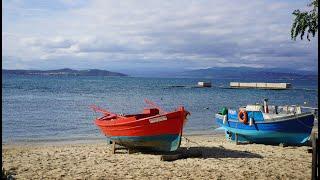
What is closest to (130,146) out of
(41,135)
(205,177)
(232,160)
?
(232,160)

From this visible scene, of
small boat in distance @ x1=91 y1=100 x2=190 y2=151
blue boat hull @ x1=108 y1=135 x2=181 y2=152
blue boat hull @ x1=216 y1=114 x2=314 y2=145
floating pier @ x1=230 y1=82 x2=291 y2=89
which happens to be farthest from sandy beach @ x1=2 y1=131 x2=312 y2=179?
floating pier @ x1=230 y1=82 x2=291 y2=89

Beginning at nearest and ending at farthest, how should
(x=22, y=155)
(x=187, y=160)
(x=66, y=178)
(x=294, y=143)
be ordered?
1. (x=66, y=178)
2. (x=187, y=160)
3. (x=22, y=155)
4. (x=294, y=143)

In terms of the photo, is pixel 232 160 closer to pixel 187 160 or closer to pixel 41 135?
pixel 187 160

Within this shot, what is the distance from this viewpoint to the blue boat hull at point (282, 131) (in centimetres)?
1727

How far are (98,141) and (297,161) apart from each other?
995 cm

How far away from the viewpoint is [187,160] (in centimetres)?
1405

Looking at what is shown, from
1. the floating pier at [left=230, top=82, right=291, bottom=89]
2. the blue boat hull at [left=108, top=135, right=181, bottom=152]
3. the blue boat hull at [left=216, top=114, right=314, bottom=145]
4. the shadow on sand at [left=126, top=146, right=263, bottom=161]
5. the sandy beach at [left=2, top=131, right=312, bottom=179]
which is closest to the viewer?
the sandy beach at [left=2, top=131, right=312, bottom=179]

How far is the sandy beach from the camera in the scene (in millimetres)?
11938

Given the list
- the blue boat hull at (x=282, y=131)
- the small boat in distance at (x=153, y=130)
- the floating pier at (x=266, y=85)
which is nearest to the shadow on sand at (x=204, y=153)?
the small boat in distance at (x=153, y=130)

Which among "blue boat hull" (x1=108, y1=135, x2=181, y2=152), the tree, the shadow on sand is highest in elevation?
the tree

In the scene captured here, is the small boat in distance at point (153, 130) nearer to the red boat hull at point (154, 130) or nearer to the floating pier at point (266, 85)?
the red boat hull at point (154, 130)

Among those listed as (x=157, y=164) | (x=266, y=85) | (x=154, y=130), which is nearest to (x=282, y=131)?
(x=154, y=130)

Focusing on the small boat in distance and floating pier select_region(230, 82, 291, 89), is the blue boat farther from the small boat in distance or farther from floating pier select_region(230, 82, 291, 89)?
floating pier select_region(230, 82, 291, 89)

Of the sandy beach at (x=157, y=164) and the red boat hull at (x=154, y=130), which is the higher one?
the red boat hull at (x=154, y=130)
